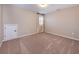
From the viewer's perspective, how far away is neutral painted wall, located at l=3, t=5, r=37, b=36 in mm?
2357

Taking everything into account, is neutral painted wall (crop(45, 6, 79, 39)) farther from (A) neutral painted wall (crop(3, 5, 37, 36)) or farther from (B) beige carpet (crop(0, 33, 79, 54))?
(A) neutral painted wall (crop(3, 5, 37, 36))

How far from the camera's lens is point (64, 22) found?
2451 mm

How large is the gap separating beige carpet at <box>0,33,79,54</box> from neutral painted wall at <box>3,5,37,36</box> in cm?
16

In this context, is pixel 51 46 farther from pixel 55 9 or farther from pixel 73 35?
pixel 55 9

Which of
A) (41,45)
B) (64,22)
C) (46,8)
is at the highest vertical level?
(46,8)

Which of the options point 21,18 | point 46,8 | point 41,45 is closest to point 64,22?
point 46,8

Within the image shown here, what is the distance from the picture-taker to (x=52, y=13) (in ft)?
8.17

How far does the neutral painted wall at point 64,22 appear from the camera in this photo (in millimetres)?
2367

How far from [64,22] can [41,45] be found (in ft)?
2.14

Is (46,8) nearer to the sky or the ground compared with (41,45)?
nearer to the sky

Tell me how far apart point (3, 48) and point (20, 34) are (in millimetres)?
422

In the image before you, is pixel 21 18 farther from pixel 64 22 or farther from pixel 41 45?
pixel 64 22

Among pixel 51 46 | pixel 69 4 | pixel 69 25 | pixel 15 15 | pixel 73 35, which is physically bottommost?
pixel 51 46
